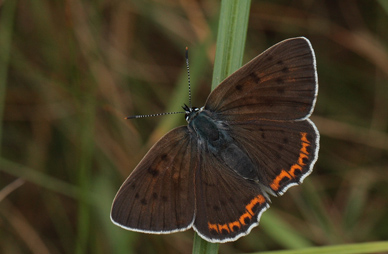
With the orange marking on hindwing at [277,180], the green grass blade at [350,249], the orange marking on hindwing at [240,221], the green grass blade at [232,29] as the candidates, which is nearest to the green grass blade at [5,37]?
the green grass blade at [232,29]

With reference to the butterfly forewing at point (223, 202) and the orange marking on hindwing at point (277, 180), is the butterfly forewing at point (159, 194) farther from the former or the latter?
the orange marking on hindwing at point (277, 180)

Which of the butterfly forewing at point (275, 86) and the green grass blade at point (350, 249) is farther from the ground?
the butterfly forewing at point (275, 86)

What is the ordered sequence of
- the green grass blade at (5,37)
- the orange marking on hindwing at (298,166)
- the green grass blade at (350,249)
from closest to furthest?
1. the green grass blade at (350,249)
2. the orange marking on hindwing at (298,166)
3. the green grass blade at (5,37)

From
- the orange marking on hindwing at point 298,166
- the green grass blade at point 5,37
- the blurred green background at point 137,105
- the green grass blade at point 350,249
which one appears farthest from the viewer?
the blurred green background at point 137,105

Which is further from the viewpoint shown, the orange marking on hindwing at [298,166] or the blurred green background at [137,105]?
the blurred green background at [137,105]

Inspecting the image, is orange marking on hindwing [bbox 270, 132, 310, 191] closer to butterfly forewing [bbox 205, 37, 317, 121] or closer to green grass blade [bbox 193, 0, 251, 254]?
butterfly forewing [bbox 205, 37, 317, 121]

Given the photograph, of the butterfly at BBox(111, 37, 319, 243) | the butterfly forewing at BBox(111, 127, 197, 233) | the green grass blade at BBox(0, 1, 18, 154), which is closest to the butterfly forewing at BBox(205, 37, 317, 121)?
the butterfly at BBox(111, 37, 319, 243)
